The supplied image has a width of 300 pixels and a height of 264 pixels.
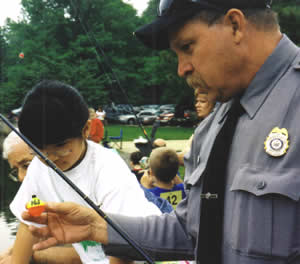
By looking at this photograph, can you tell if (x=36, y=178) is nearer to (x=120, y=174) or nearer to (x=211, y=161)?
(x=120, y=174)

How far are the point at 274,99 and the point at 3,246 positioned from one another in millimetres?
2220

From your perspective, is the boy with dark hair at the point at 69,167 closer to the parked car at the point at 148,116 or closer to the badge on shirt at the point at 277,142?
the badge on shirt at the point at 277,142

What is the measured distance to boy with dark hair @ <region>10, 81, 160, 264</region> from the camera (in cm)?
184

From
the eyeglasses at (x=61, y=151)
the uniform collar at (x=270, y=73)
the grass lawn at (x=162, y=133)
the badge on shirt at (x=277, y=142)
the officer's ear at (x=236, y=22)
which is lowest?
the eyeglasses at (x=61, y=151)

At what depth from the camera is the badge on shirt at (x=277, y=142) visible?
3.74 ft

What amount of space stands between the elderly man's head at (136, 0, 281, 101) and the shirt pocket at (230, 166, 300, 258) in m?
0.34

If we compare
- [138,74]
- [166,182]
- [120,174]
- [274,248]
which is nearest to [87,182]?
[120,174]

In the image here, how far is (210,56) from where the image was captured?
134 cm

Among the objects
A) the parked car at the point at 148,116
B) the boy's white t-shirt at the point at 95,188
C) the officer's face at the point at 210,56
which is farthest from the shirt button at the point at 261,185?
the parked car at the point at 148,116

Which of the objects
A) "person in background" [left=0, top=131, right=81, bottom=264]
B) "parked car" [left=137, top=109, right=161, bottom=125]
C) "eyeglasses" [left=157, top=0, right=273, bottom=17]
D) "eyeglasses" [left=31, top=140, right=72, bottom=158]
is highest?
"parked car" [left=137, top=109, right=161, bottom=125]

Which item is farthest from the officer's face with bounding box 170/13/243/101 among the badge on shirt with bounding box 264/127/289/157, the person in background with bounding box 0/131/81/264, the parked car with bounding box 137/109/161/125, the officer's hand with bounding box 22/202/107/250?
the parked car with bounding box 137/109/161/125

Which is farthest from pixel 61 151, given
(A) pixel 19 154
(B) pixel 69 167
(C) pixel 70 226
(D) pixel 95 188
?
(A) pixel 19 154

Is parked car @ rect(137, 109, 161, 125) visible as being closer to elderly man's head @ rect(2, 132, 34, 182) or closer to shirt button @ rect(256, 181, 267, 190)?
elderly man's head @ rect(2, 132, 34, 182)

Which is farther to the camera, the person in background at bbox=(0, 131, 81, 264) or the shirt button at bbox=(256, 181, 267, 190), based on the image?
the person in background at bbox=(0, 131, 81, 264)
